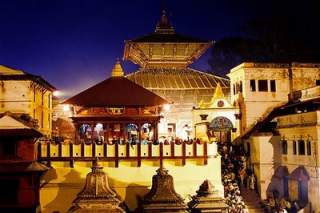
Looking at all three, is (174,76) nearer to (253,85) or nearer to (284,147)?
(253,85)

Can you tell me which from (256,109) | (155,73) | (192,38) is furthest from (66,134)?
(256,109)

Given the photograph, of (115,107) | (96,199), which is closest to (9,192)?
(96,199)

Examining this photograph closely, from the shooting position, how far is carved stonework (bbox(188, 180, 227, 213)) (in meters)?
27.0

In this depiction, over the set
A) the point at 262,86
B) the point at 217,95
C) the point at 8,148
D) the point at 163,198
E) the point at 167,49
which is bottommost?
the point at 163,198

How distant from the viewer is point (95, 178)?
26.1 m

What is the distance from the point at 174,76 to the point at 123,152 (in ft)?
55.0

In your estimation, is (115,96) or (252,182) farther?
(252,182)

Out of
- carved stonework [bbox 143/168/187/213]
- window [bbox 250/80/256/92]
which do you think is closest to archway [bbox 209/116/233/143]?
window [bbox 250/80/256/92]

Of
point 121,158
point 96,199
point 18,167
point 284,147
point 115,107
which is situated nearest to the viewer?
point 96,199

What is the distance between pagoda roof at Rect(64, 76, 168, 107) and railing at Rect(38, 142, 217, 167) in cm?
271

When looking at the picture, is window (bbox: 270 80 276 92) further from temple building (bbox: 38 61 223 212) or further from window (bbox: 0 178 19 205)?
window (bbox: 0 178 19 205)

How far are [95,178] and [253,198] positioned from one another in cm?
1334

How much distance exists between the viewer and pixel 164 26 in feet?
168

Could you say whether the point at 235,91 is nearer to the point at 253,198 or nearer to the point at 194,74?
the point at 194,74
